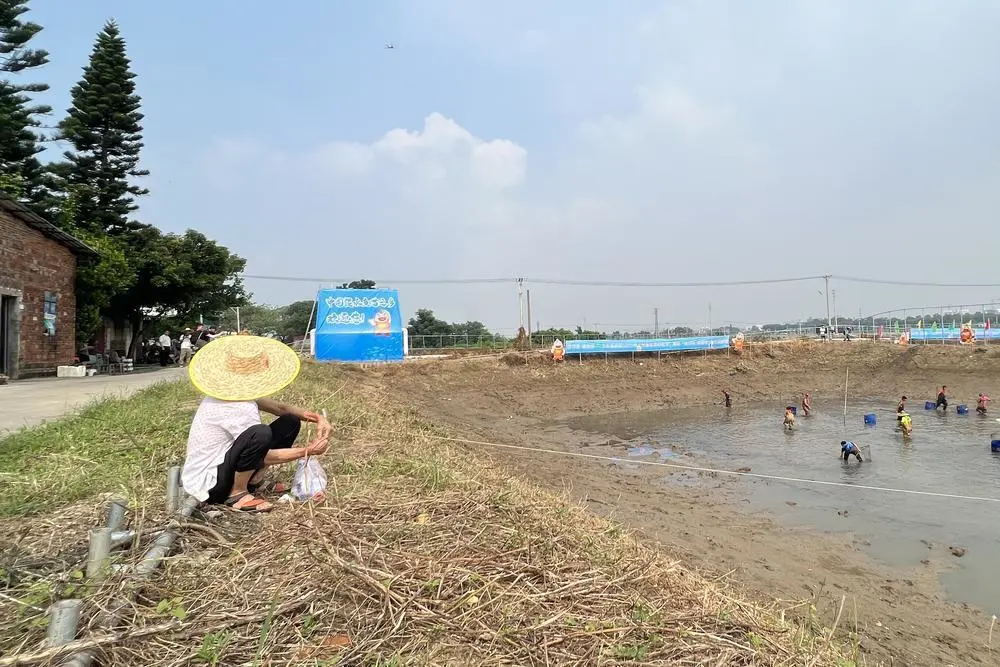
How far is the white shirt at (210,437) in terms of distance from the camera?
121 inches

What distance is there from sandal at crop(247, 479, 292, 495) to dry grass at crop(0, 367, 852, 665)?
56cm

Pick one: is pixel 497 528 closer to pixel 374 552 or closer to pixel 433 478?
pixel 374 552

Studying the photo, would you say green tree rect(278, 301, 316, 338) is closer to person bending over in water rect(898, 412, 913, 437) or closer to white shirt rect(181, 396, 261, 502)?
person bending over in water rect(898, 412, 913, 437)

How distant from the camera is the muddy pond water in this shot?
673 centimetres

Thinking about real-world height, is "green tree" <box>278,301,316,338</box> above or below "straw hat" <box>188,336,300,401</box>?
above

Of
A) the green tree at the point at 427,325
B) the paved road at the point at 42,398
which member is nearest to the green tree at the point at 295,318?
the green tree at the point at 427,325

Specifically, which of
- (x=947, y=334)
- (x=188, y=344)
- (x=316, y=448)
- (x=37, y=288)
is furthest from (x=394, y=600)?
(x=947, y=334)

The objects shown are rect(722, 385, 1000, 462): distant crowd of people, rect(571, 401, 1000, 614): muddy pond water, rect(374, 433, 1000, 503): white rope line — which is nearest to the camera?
rect(571, 401, 1000, 614): muddy pond water

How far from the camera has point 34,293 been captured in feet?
44.2

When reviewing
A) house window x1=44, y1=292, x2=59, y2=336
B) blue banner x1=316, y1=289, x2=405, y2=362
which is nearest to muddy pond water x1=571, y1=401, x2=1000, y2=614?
blue banner x1=316, y1=289, x2=405, y2=362

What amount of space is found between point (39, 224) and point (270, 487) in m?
14.7

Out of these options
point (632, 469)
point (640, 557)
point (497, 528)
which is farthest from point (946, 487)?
point (497, 528)

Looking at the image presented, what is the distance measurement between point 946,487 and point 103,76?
3050cm

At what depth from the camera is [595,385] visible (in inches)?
901
